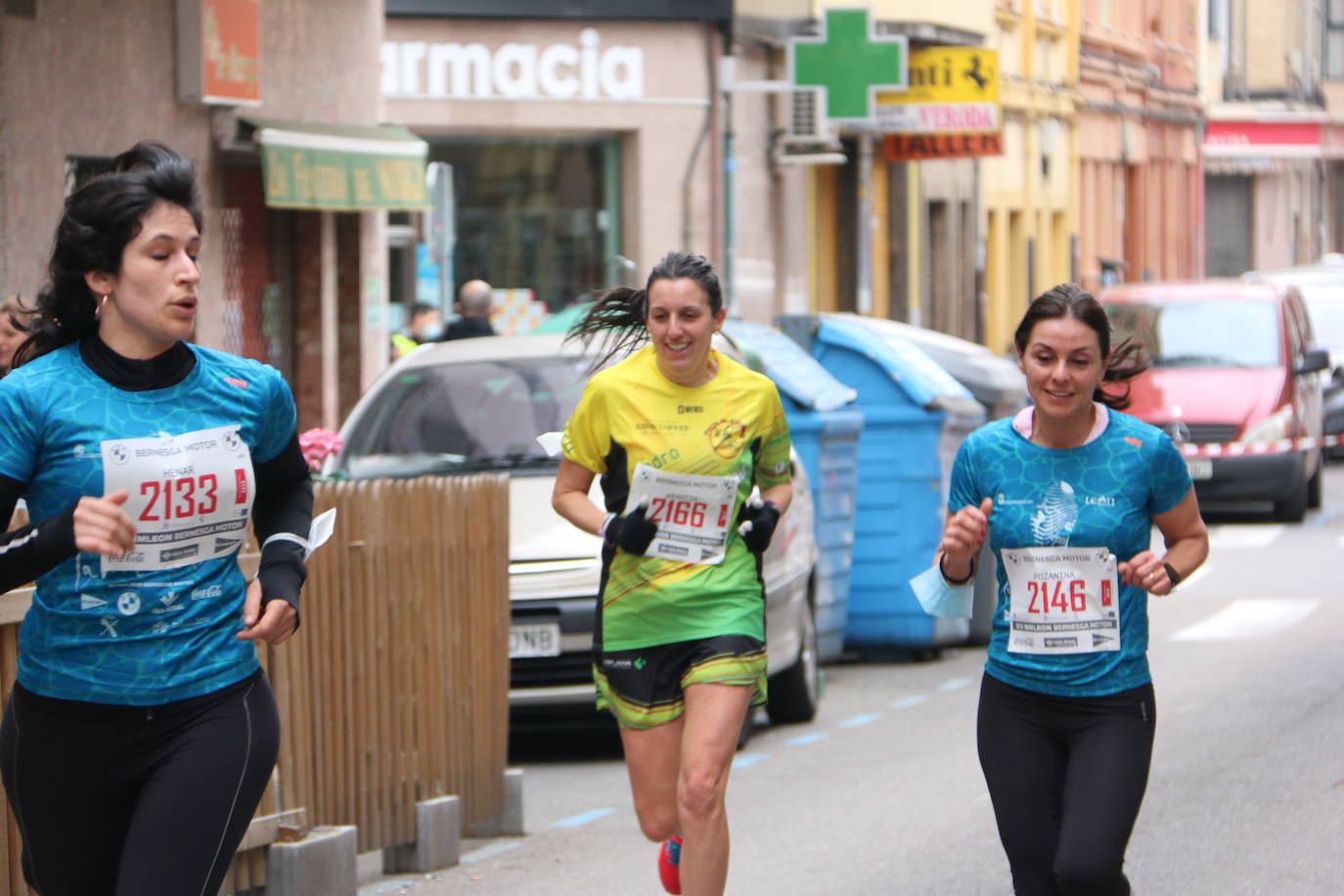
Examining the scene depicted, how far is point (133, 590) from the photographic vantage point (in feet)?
14.2

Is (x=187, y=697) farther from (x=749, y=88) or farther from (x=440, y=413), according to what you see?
(x=749, y=88)

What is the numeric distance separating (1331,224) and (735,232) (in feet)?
150

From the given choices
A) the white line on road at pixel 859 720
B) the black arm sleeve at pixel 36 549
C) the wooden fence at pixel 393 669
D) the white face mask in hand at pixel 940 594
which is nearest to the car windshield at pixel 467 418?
the white line on road at pixel 859 720

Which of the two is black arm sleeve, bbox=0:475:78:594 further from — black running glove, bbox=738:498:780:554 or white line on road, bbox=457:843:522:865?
white line on road, bbox=457:843:522:865

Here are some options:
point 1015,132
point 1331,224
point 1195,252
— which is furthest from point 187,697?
point 1331,224

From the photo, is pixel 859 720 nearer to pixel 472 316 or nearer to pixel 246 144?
pixel 472 316

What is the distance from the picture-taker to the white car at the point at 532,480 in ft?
32.4

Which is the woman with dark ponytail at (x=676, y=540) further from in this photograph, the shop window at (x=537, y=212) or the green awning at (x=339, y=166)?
the shop window at (x=537, y=212)

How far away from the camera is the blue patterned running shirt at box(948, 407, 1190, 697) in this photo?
5.34 m

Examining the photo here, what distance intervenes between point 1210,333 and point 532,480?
12243mm

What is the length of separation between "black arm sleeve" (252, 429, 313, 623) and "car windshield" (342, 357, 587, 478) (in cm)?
579

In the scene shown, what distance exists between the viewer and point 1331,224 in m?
68.6

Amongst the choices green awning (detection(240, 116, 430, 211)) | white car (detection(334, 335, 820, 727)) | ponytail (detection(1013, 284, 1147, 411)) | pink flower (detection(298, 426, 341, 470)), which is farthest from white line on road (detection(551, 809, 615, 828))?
green awning (detection(240, 116, 430, 211))

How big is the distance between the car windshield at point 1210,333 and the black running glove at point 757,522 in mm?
15140
